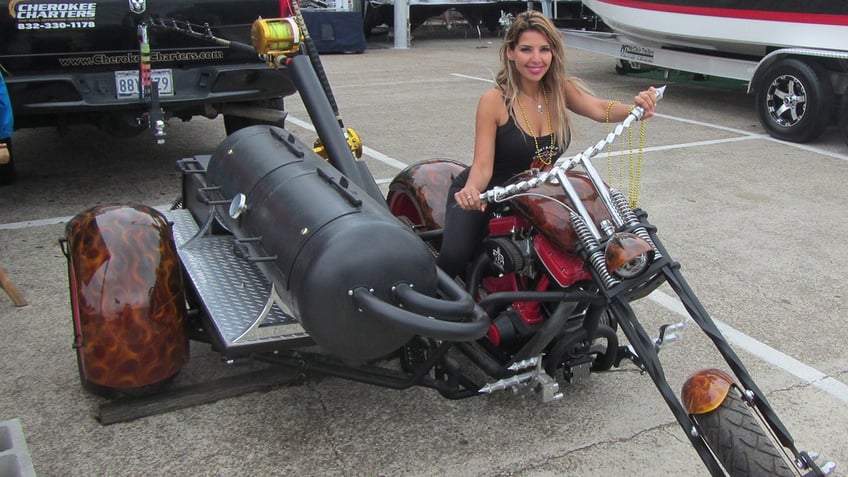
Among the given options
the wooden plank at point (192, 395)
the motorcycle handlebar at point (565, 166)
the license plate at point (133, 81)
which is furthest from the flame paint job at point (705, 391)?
the license plate at point (133, 81)

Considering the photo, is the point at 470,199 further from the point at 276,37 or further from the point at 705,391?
the point at 276,37

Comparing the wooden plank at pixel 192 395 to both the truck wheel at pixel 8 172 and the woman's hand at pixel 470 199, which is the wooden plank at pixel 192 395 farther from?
the truck wheel at pixel 8 172

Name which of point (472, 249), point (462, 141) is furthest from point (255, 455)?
point (462, 141)

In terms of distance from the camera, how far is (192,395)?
10.5 feet

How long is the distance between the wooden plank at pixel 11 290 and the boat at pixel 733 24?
24.6ft

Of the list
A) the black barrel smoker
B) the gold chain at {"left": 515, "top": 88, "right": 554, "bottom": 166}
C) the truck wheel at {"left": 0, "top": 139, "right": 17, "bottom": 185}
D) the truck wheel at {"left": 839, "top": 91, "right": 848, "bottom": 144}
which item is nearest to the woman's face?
the gold chain at {"left": 515, "top": 88, "right": 554, "bottom": 166}

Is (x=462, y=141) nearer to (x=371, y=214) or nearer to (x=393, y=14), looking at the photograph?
(x=371, y=214)

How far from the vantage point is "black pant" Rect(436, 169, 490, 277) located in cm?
318

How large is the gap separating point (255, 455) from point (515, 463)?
97 centimetres

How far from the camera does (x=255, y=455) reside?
9.46 feet

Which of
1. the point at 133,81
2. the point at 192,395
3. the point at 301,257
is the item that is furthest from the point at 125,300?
the point at 133,81

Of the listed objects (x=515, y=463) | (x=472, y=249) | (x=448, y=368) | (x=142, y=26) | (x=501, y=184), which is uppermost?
(x=142, y=26)

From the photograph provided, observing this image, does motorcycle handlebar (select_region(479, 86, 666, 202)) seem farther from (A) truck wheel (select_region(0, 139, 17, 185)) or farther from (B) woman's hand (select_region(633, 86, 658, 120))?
(A) truck wheel (select_region(0, 139, 17, 185))

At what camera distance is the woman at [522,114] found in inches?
117
